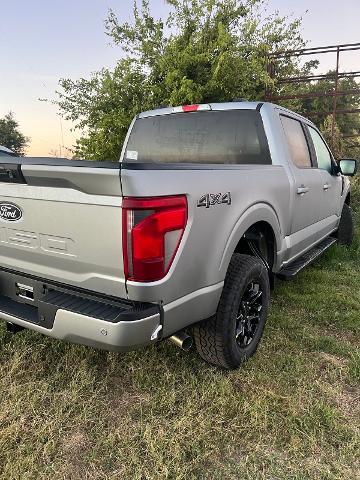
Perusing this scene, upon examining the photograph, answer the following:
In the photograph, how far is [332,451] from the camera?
2064mm

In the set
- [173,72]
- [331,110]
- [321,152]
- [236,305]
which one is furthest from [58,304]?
[331,110]

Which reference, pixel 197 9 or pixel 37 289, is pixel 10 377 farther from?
pixel 197 9

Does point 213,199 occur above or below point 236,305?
above

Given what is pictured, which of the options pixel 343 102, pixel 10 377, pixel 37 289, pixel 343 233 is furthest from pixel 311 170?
pixel 343 102

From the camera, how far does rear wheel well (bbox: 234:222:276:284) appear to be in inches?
116

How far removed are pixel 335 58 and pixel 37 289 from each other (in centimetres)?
1075

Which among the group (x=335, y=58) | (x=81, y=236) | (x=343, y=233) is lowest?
(x=343, y=233)

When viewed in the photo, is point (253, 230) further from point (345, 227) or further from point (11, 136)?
point (11, 136)

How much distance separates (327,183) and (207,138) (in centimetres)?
176

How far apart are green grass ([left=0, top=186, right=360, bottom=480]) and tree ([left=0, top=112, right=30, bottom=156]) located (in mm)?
33203

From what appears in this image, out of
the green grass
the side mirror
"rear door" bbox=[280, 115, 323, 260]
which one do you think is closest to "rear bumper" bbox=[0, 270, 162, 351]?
the green grass

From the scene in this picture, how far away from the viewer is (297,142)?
3.83 metres

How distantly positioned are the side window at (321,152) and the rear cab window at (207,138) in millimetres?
1349

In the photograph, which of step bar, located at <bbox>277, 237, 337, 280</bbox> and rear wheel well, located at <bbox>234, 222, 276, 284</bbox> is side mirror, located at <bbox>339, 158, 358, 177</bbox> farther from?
rear wheel well, located at <bbox>234, 222, 276, 284</bbox>
